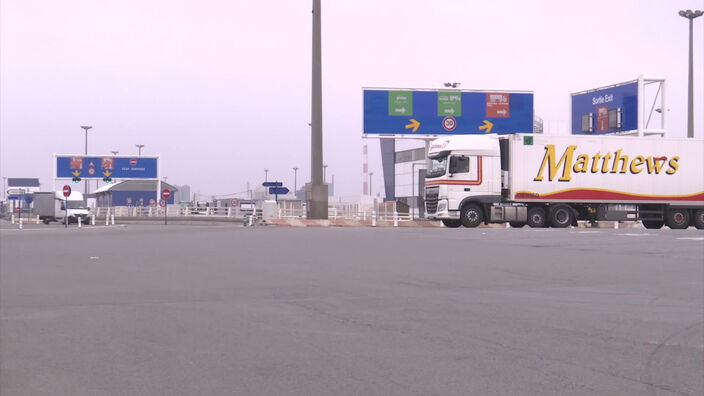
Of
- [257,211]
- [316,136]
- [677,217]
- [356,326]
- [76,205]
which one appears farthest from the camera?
[76,205]

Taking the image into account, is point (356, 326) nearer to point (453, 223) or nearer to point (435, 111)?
point (453, 223)

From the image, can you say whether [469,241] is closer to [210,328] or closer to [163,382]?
[210,328]

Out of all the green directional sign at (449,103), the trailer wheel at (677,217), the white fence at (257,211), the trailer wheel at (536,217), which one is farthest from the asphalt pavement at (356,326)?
the white fence at (257,211)

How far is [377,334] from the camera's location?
22.1ft

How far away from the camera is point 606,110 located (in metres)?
44.3

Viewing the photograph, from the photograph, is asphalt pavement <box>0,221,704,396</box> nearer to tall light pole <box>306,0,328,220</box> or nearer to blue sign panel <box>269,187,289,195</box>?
tall light pole <box>306,0,328,220</box>

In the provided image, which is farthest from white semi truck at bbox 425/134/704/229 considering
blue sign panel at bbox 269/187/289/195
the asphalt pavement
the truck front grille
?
blue sign panel at bbox 269/187/289/195

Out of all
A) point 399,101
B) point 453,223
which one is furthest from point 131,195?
point 453,223

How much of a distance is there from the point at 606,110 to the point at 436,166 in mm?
18998

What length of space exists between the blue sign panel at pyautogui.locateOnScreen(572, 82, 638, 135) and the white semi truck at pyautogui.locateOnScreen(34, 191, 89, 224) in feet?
118

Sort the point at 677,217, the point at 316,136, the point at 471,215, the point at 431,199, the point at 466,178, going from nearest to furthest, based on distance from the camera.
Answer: the point at 466,178, the point at 471,215, the point at 431,199, the point at 677,217, the point at 316,136

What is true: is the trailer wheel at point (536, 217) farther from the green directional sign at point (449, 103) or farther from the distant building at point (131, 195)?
the distant building at point (131, 195)

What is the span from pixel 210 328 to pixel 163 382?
6.46ft

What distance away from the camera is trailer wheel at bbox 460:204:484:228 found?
29.4 meters
